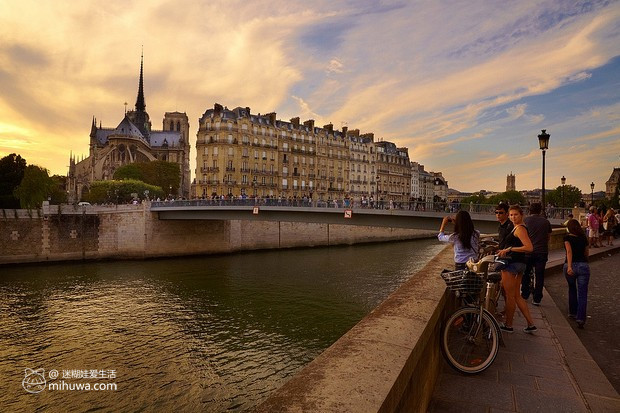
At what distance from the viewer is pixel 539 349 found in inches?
189

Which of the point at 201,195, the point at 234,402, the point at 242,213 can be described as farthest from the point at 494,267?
the point at 201,195

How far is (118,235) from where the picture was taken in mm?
35594

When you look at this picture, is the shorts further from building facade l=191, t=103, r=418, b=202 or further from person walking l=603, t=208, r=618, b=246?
building facade l=191, t=103, r=418, b=202

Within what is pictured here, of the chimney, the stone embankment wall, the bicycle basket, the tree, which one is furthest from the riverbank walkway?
the chimney

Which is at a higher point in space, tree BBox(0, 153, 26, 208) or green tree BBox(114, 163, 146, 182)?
green tree BBox(114, 163, 146, 182)

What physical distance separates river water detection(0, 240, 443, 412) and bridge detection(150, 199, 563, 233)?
381cm

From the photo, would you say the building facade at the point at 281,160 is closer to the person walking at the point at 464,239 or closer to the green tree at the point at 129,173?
the green tree at the point at 129,173

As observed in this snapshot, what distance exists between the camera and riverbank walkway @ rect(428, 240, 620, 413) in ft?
11.2

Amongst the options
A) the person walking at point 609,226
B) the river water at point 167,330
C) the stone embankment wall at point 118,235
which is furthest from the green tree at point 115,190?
the person walking at point 609,226

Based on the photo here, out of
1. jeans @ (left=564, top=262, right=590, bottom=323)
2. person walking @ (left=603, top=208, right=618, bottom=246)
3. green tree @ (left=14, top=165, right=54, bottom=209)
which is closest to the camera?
jeans @ (left=564, top=262, right=590, bottom=323)

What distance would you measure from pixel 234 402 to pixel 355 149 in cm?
7464

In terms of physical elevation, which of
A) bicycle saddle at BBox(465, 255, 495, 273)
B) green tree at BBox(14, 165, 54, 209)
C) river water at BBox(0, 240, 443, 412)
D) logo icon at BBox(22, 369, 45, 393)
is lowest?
logo icon at BBox(22, 369, 45, 393)

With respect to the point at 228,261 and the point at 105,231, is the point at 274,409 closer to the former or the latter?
the point at 228,261

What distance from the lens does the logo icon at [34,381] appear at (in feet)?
33.2
